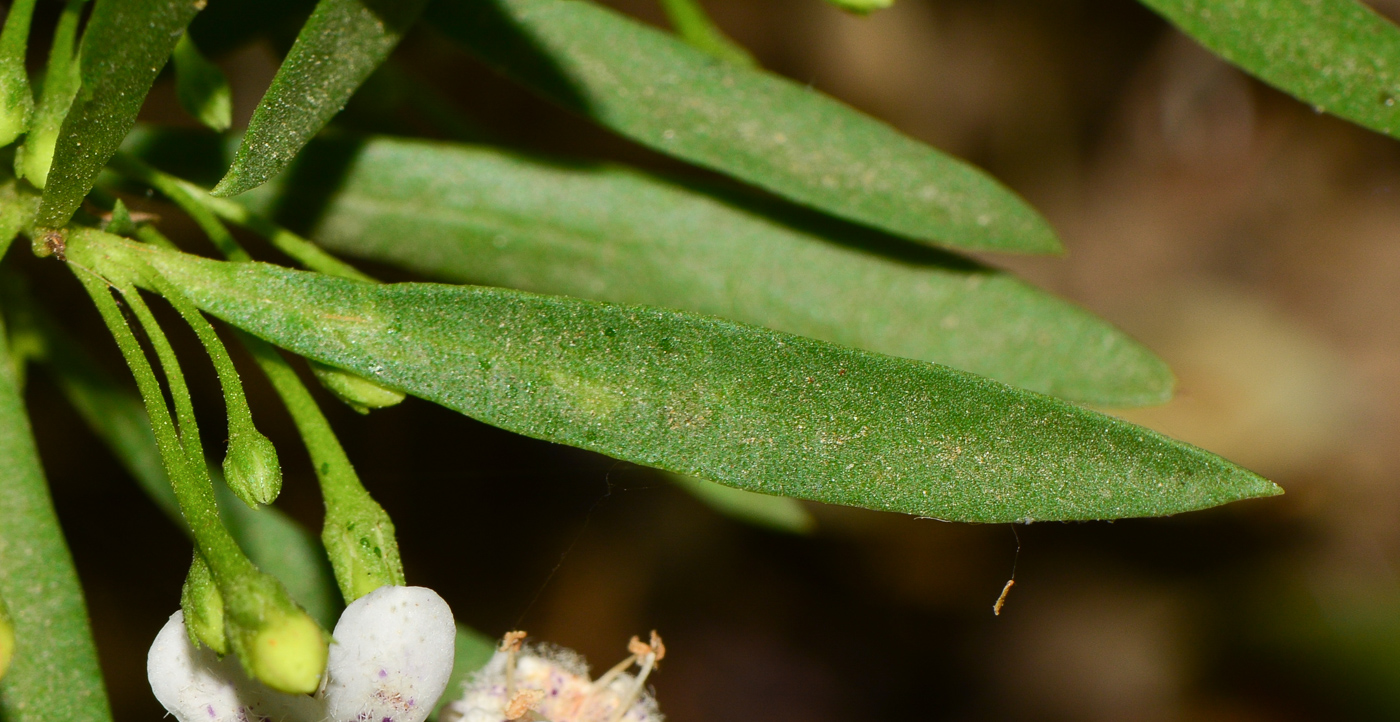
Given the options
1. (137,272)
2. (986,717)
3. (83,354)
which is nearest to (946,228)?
(137,272)

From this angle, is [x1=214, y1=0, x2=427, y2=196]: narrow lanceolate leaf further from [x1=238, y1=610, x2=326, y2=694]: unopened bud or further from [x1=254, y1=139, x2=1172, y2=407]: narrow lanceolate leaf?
[x1=254, y1=139, x2=1172, y2=407]: narrow lanceolate leaf

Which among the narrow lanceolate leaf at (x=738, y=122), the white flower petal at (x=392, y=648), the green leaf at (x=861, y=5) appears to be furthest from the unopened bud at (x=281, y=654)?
the green leaf at (x=861, y=5)

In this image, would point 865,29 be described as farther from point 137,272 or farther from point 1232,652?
point 137,272

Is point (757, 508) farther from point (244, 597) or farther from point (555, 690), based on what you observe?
point (244, 597)

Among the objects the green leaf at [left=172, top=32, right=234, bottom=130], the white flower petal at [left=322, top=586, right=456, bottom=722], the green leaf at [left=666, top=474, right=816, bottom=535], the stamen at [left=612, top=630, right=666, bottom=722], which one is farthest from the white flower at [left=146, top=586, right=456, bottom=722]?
the green leaf at [left=666, top=474, right=816, bottom=535]

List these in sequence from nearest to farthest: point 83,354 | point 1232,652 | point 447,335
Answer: point 447,335
point 83,354
point 1232,652

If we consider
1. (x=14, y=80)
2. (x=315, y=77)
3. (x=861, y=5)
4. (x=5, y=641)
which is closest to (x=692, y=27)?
(x=861, y=5)
